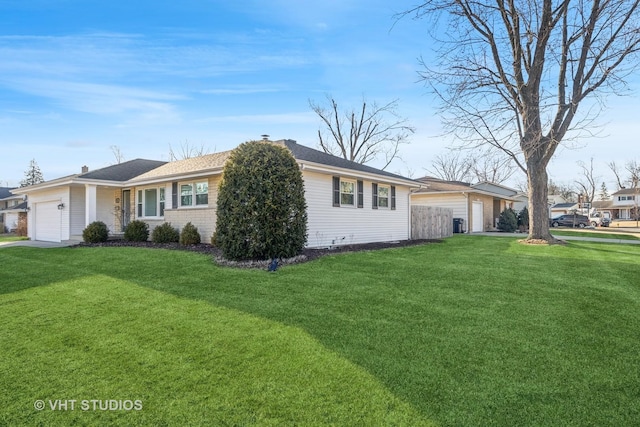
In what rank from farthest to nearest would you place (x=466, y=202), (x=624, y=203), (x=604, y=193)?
(x=604, y=193), (x=624, y=203), (x=466, y=202)

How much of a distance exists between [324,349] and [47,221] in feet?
65.0

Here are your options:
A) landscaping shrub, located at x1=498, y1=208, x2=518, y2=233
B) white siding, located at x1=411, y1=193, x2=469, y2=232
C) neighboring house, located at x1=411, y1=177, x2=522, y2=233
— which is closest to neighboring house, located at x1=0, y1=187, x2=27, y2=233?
white siding, located at x1=411, y1=193, x2=469, y2=232

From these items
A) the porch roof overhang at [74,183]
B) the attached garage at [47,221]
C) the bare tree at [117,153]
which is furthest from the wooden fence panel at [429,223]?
the bare tree at [117,153]

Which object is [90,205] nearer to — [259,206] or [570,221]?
[259,206]

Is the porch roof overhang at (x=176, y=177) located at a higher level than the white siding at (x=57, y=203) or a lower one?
higher

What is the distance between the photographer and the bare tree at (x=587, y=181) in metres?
55.0

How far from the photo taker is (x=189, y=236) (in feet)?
42.4

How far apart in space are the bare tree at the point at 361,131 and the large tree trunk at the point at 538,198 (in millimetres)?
20414

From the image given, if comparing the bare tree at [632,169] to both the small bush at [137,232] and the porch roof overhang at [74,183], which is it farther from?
the porch roof overhang at [74,183]

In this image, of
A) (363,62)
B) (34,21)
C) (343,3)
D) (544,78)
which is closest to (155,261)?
(34,21)

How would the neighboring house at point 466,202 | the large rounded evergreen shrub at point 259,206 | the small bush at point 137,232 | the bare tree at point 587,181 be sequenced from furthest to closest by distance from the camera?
the bare tree at point 587,181 < the neighboring house at point 466,202 < the small bush at point 137,232 < the large rounded evergreen shrub at point 259,206

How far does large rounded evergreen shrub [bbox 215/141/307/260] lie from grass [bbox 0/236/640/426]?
5.43 ft

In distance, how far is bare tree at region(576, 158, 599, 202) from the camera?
55031 mm

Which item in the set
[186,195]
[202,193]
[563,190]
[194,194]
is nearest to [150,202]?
[186,195]
